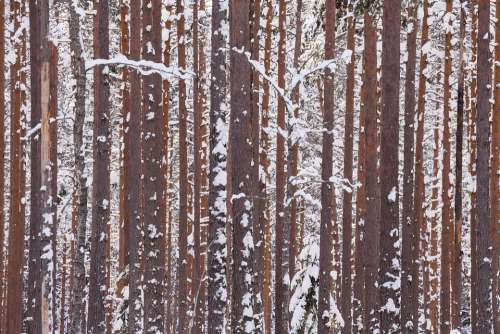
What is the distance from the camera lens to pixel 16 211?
66.0ft

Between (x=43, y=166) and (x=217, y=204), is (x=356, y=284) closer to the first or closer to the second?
(x=217, y=204)

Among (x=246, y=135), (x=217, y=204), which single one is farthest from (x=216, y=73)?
(x=217, y=204)

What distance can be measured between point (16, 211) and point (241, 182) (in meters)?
11.0

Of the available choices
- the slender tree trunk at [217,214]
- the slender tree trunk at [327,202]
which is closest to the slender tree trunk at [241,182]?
the slender tree trunk at [217,214]

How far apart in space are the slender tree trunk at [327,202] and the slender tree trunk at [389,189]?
6.48 feet

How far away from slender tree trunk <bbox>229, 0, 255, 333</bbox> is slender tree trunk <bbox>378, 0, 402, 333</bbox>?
268cm

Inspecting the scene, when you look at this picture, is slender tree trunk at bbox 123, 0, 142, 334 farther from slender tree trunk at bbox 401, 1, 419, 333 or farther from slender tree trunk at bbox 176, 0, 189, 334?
slender tree trunk at bbox 401, 1, 419, 333

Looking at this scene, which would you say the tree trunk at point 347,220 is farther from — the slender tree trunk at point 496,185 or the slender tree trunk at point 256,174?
the slender tree trunk at point 496,185

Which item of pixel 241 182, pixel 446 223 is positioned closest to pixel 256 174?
pixel 241 182

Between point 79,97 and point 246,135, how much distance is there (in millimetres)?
3098

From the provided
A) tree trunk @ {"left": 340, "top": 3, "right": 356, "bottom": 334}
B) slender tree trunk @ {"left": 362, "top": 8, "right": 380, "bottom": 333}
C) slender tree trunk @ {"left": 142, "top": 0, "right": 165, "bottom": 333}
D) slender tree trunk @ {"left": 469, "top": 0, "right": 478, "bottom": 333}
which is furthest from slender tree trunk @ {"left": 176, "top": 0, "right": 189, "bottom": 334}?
slender tree trunk @ {"left": 469, "top": 0, "right": 478, "bottom": 333}

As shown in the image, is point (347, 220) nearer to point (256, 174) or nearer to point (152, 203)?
point (256, 174)

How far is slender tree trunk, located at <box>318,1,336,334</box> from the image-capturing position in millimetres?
15023

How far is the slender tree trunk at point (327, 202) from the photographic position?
15.0 metres
